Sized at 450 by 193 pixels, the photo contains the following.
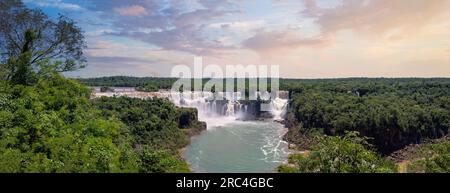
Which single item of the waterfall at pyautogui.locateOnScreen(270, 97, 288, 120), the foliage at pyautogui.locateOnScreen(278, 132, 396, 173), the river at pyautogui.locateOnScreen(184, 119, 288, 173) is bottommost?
the river at pyautogui.locateOnScreen(184, 119, 288, 173)

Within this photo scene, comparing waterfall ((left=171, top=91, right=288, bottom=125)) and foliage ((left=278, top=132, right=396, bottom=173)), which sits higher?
foliage ((left=278, top=132, right=396, bottom=173))

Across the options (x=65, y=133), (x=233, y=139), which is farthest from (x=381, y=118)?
(x=65, y=133)

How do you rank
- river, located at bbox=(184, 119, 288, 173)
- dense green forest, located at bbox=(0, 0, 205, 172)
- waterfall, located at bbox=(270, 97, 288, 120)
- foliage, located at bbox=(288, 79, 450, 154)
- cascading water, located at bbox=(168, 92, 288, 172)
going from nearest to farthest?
dense green forest, located at bbox=(0, 0, 205, 172) → river, located at bbox=(184, 119, 288, 173) → cascading water, located at bbox=(168, 92, 288, 172) → foliage, located at bbox=(288, 79, 450, 154) → waterfall, located at bbox=(270, 97, 288, 120)

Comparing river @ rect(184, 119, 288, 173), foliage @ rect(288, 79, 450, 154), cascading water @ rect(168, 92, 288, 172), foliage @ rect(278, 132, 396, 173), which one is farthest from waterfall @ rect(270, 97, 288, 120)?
foliage @ rect(278, 132, 396, 173)

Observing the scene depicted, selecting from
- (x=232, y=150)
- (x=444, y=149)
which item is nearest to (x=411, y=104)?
(x=232, y=150)

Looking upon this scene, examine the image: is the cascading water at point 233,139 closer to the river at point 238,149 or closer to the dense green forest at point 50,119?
the river at point 238,149

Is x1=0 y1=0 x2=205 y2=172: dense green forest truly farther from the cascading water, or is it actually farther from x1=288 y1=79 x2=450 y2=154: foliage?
x1=288 y1=79 x2=450 y2=154: foliage

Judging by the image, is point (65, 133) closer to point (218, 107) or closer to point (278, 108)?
point (218, 107)

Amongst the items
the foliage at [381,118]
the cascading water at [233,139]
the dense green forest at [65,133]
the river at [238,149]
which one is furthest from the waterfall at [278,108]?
the dense green forest at [65,133]

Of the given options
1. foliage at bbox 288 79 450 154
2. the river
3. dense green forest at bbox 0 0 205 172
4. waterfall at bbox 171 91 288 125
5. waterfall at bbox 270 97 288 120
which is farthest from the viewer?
waterfall at bbox 270 97 288 120

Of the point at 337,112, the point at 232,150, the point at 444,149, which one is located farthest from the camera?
the point at 337,112
